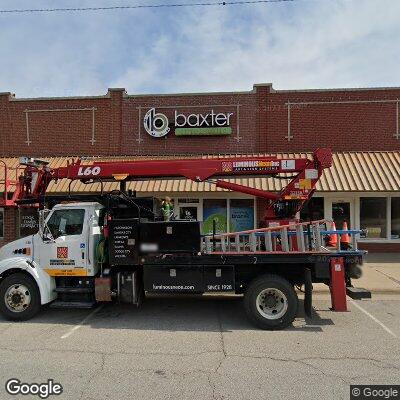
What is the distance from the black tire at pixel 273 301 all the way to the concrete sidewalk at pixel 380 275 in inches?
120

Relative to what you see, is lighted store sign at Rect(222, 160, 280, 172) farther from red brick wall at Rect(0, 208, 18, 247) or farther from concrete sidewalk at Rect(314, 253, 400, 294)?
red brick wall at Rect(0, 208, 18, 247)

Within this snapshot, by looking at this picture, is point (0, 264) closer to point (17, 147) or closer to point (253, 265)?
point (253, 265)

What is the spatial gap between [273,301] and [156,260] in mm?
2134

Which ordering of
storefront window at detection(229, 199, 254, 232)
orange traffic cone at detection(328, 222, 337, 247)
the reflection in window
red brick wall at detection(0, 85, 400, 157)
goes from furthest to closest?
storefront window at detection(229, 199, 254, 232) → red brick wall at detection(0, 85, 400, 157) → the reflection in window → orange traffic cone at detection(328, 222, 337, 247)

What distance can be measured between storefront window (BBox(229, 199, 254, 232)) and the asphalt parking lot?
800 centimetres

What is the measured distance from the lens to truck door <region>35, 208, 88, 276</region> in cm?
743

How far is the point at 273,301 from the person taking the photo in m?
6.87

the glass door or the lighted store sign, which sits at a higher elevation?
the lighted store sign

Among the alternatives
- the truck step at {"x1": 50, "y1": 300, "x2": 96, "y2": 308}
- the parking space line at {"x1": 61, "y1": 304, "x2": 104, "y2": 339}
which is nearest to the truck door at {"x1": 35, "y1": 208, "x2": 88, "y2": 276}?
the truck step at {"x1": 50, "y1": 300, "x2": 96, "y2": 308}

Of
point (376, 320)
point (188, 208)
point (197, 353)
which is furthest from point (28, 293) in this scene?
point (188, 208)

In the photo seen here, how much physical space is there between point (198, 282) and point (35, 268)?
2.99 metres

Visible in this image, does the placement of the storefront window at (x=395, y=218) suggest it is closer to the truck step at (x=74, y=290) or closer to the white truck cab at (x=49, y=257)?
the white truck cab at (x=49, y=257)

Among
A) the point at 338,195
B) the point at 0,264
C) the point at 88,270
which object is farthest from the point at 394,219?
the point at 0,264

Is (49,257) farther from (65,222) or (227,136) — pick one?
(227,136)
